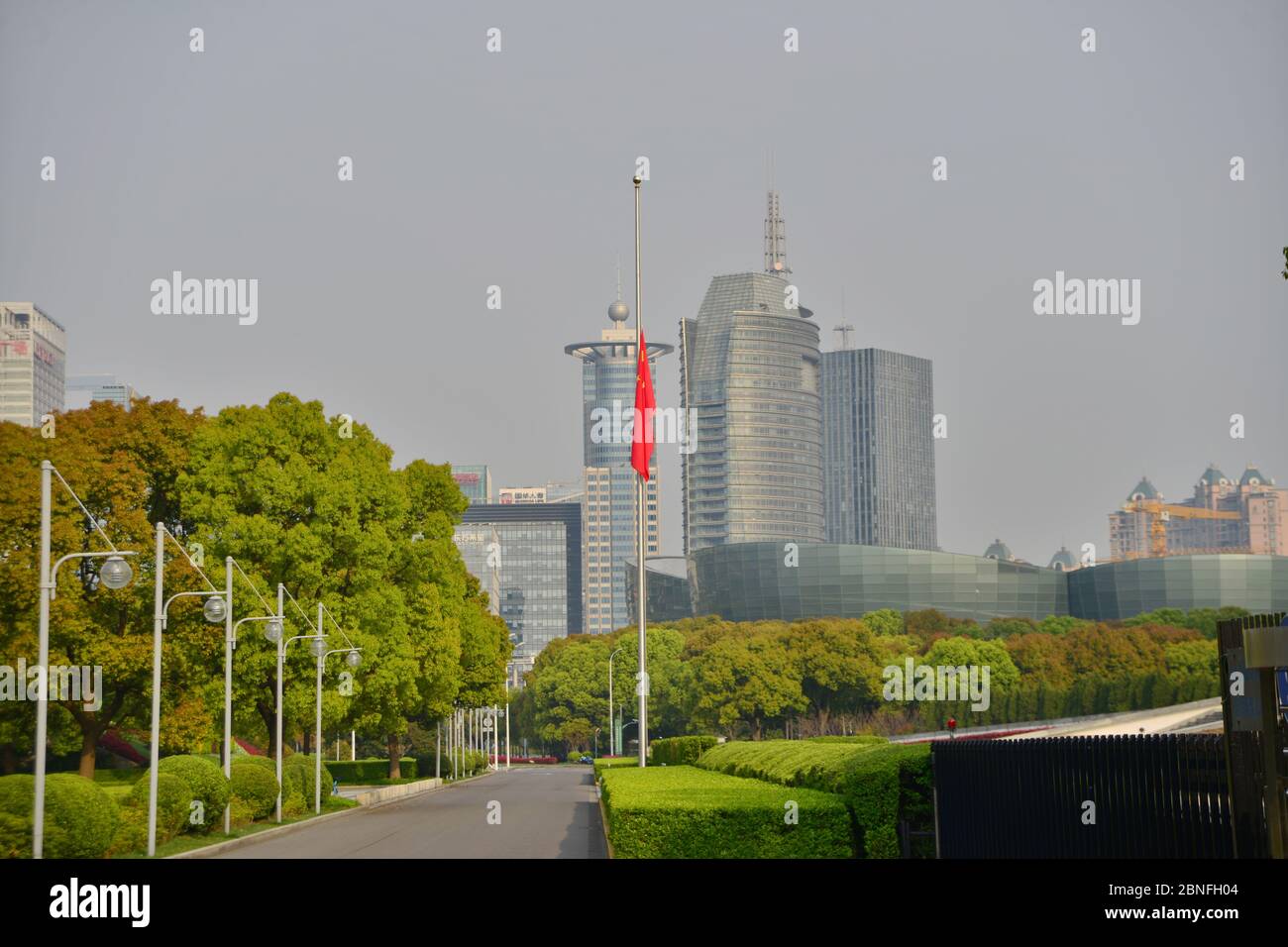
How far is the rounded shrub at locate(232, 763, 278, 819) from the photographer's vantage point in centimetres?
3972

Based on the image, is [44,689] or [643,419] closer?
[44,689]

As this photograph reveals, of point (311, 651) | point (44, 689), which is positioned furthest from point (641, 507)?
point (44, 689)

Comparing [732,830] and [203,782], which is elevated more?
[732,830]

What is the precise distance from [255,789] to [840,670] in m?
80.7

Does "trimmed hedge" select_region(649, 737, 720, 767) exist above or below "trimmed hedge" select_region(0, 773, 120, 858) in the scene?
below

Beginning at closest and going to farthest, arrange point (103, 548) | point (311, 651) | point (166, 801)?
point (166, 801)
point (311, 651)
point (103, 548)

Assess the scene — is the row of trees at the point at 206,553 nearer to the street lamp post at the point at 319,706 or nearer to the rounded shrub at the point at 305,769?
the rounded shrub at the point at 305,769

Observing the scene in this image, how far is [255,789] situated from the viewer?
40.1 m

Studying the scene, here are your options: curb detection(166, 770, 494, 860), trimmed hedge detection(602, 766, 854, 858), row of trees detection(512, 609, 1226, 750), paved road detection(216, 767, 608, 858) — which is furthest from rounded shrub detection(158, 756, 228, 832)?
row of trees detection(512, 609, 1226, 750)

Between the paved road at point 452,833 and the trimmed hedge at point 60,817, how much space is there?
5.32m

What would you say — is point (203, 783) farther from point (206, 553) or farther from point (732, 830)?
point (206, 553)

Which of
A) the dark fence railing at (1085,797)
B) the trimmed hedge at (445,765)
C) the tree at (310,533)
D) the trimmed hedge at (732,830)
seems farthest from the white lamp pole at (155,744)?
the trimmed hedge at (445,765)

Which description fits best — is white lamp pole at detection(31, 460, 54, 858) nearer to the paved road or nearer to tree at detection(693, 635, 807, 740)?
the paved road

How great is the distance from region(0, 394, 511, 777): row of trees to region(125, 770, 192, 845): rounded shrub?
16489 millimetres
